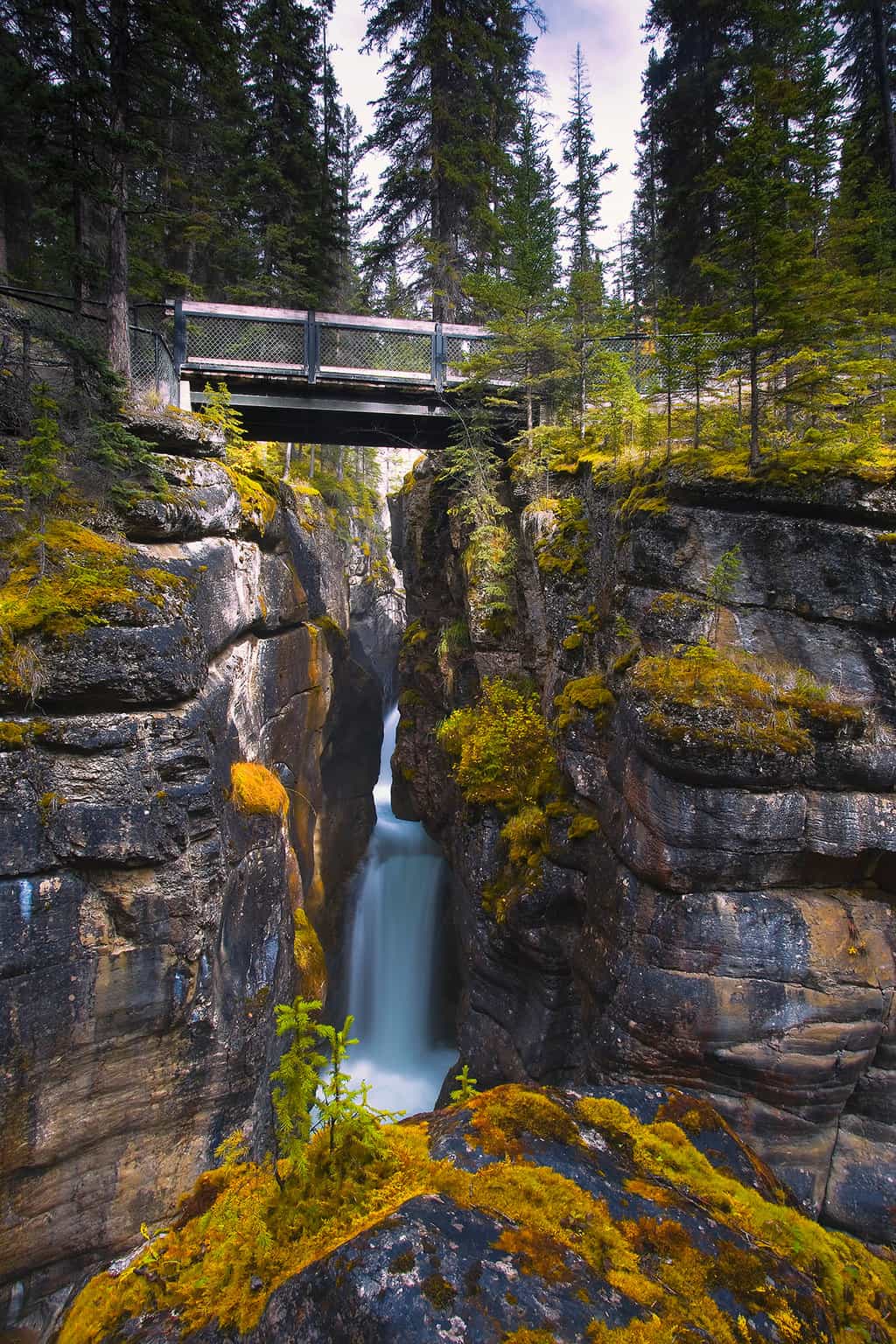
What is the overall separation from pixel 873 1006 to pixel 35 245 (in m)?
26.7

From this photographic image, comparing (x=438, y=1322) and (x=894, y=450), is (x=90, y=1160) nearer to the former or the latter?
(x=438, y=1322)

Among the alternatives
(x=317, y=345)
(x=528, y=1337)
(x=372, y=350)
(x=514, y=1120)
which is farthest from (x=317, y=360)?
(x=528, y=1337)

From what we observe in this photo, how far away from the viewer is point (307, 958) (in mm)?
11930

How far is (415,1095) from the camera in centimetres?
1371

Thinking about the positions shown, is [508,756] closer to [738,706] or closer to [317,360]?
[738,706]

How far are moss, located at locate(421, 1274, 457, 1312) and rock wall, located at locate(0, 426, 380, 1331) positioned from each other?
6.22m

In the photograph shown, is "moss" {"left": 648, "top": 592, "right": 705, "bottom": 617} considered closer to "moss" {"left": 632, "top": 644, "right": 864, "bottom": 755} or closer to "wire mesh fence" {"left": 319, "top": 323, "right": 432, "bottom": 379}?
"moss" {"left": 632, "top": 644, "right": 864, "bottom": 755}

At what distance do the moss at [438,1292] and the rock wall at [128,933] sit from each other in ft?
20.4

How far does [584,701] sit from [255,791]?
5733 mm

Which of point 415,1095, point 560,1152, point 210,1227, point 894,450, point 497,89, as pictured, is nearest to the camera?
point 210,1227

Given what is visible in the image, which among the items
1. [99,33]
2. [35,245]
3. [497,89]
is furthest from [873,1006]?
[35,245]

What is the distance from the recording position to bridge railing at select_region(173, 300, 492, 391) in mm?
12734

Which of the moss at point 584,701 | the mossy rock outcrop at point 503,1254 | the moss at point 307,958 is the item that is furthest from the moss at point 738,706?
the moss at point 307,958

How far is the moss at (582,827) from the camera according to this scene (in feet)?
31.4
